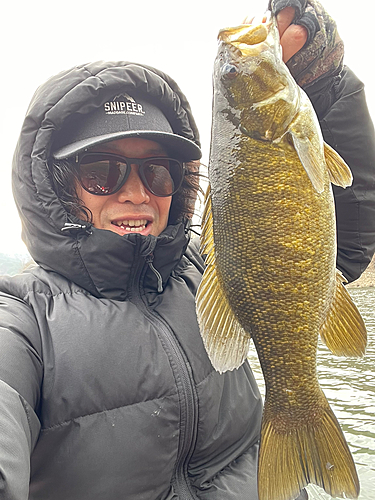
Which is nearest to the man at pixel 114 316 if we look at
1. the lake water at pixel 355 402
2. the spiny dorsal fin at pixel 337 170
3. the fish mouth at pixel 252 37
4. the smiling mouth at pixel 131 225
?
the smiling mouth at pixel 131 225

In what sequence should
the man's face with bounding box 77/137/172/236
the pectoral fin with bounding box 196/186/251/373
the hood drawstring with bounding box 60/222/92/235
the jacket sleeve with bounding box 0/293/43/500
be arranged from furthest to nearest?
the man's face with bounding box 77/137/172/236, the hood drawstring with bounding box 60/222/92/235, the pectoral fin with bounding box 196/186/251/373, the jacket sleeve with bounding box 0/293/43/500

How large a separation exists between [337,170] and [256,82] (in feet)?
1.56

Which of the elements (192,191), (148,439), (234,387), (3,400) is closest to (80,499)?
(148,439)

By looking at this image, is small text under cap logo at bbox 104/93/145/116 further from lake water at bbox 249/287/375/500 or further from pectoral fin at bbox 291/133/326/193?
lake water at bbox 249/287/375/500

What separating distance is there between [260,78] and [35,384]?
1.53 meters

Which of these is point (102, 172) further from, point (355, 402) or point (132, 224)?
point (355, 402)

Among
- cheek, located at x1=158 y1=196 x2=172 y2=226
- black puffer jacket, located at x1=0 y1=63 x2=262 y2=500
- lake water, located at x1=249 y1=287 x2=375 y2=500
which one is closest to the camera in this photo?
black puffer jacket, located at x1=0 y1=63 x2=262 y2=500

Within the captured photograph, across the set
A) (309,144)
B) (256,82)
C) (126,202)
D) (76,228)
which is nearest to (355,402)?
(126,202)

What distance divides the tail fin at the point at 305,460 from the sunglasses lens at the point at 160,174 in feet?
4.43

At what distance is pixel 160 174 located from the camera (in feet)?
8.13

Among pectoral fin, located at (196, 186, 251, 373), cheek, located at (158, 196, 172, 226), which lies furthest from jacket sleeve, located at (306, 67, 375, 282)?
pectoral fin, located at (196, 186, 251, 373)

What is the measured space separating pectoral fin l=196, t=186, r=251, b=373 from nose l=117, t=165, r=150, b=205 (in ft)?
2.23

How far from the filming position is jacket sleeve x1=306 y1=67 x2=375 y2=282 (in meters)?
2.43

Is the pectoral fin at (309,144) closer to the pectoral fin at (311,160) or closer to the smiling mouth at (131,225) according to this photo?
the pectoral fin at (311,160)
